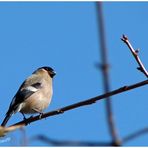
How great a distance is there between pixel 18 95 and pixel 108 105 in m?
7.38

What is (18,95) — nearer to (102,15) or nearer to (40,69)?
(40,69)

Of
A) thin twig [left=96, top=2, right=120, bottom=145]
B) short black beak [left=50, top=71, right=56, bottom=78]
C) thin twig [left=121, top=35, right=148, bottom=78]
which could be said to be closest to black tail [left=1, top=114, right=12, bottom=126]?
short black beak [left=50, top=71, right=56, bottom=78]

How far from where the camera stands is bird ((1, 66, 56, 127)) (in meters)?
7.96

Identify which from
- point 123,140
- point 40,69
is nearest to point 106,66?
point 123,140

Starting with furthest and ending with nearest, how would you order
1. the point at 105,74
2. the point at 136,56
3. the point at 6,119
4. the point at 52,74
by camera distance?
the point at 52,74 < the point at 6,119 < the point at 136,56 < the point at 105,74

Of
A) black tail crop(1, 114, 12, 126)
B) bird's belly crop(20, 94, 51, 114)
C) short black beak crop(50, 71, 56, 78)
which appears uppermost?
short black beak crop(50, 71, 56, 78)

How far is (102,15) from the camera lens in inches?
42.0

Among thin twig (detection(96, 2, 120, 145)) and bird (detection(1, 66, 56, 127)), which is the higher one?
bird (detection(1, 66, 56, 127))

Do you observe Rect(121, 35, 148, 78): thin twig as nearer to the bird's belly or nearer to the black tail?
the black tail

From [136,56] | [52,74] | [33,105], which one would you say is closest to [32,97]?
[33,105]

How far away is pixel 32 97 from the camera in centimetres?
855

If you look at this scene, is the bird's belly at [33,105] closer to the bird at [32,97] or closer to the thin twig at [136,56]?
the bird at [32,97]

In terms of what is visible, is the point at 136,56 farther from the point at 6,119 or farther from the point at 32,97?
the point at 32,97

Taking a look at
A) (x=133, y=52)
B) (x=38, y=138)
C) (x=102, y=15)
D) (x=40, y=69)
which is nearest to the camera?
(x=102, y=15)
